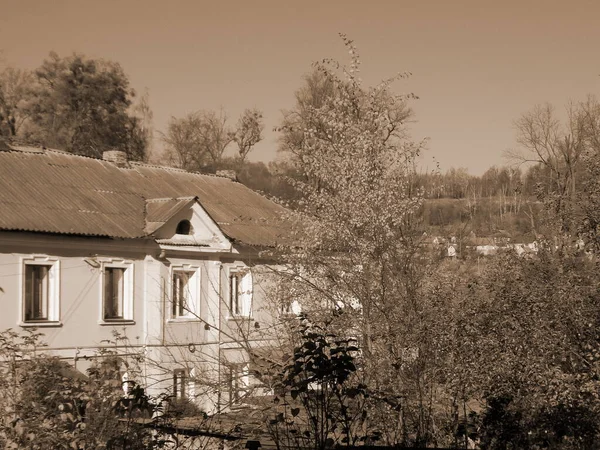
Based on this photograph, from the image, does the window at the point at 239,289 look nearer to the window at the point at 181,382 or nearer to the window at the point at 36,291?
the window at the point at 36,291

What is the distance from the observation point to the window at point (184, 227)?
25266 mm

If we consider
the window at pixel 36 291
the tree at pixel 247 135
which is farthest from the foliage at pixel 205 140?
the window at pixel 36 291

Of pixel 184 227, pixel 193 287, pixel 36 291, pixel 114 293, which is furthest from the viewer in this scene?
pixel 193 287

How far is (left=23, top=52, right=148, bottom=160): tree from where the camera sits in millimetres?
41031

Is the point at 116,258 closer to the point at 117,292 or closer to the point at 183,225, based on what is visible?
the point at 117,292

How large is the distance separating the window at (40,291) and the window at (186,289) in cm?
373

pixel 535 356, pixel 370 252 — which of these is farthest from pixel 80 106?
pixel 535 356

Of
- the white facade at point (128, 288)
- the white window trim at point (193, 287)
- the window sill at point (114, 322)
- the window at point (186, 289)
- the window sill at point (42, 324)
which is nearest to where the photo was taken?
the window sill at point (42, 324)

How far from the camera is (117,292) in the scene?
23.6 m

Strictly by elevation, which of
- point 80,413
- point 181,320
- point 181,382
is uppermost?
point 80,413

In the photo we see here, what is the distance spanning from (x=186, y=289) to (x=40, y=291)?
15.9 ft

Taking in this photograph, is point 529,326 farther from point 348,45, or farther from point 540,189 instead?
point 348,45

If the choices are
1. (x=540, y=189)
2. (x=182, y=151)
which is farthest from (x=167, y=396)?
(x=182, y=151)

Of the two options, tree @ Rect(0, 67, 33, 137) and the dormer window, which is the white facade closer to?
the dormer window
